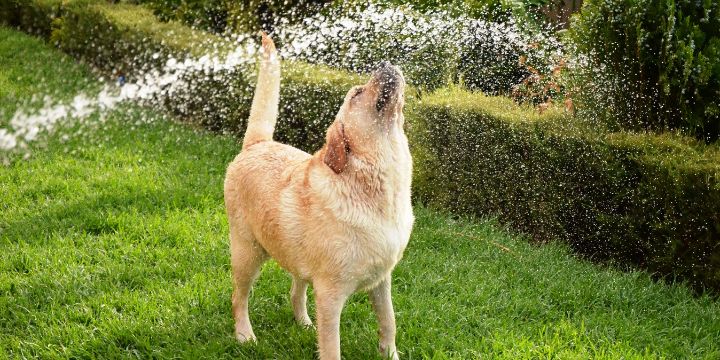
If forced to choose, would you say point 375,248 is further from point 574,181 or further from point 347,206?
point 574,181

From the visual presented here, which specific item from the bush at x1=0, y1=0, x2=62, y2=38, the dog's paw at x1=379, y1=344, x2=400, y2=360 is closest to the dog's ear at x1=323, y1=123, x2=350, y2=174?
the dog's paw at x1=379, y1=344, x2=400, y2=360

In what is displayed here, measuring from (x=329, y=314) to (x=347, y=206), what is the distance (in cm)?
46

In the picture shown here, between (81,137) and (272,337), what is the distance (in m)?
4.03

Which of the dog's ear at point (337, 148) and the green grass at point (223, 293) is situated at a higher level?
the dog's ear at point (337, 148)

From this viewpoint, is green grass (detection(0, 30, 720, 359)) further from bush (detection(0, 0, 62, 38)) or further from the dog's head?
bush (detection(0, 0, 62, 38))

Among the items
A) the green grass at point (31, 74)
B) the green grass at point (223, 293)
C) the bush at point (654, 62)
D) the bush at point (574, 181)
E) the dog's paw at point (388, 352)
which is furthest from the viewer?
the green grass at point (31, 74)

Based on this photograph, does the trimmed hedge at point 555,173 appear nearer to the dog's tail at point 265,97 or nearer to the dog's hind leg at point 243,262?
the dog's tail at point 265,97

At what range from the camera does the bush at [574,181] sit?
14.4ft

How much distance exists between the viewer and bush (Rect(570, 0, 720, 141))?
466cm

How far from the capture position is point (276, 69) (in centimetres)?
367

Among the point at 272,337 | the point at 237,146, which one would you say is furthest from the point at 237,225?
the point at 237,146

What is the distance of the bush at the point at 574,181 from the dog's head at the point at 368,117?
2.21 metres

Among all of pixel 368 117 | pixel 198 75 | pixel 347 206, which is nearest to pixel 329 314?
pixel 347 206

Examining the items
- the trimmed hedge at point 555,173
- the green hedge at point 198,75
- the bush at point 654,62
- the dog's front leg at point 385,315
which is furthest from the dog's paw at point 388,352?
the green hedge at point 198,75
